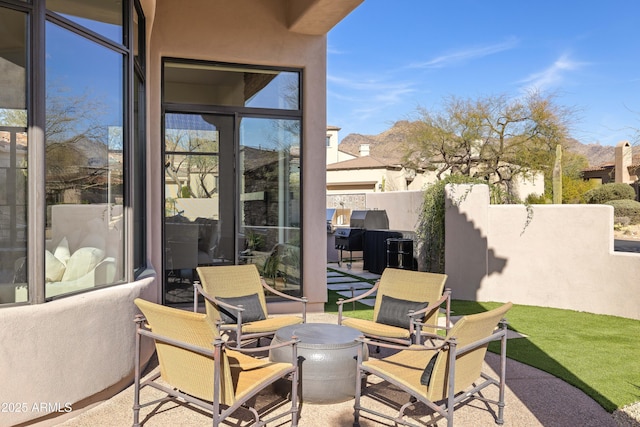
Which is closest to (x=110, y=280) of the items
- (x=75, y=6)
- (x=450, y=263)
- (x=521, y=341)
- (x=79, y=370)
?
(x=79, y=370)

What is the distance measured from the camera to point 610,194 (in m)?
26.2

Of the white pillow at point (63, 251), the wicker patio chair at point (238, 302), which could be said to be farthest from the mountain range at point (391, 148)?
the white pillow at point (63, 251)

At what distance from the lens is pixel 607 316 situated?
8.06 m

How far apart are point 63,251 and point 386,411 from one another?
2.72m

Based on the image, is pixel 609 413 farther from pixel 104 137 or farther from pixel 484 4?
pixel 484 4

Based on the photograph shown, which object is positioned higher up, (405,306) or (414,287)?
(414,287)

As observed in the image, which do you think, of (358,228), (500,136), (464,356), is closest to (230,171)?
(464,356)

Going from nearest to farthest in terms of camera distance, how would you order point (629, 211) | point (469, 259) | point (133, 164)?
point (133, 164) < point (469, 259) < point (629, 211)

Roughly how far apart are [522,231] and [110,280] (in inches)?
280

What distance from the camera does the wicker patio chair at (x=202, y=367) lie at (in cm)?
325

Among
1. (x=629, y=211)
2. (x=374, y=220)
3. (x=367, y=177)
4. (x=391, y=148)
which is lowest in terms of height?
(x=374, y=220)

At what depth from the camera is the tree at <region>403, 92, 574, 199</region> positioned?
2222 centimetres

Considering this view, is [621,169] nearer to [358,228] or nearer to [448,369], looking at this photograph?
[358,228]

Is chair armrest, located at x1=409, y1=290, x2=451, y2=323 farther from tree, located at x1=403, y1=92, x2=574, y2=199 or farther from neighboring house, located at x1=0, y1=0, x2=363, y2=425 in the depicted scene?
tree, located at x1=403, y1=92, x2=574, y2=199
